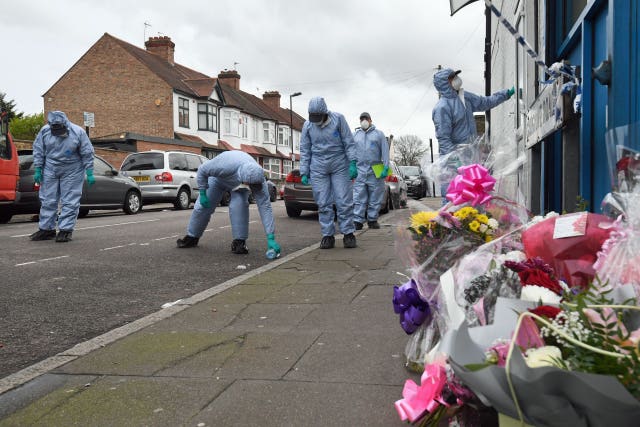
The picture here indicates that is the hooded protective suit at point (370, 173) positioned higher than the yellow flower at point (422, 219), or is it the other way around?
the hooded protective suit at point (370, 173)

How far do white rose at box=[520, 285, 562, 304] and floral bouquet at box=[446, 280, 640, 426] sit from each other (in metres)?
0.15

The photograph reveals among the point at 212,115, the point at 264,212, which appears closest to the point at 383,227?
the point at 264,212

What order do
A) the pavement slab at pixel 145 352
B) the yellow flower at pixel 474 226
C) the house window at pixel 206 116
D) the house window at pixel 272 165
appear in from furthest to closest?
the house window at pixel 272 165 → the house window at pixel 206 116 → the pavement slab at pixel 145 352 → the yellow flower at pixel 474 226

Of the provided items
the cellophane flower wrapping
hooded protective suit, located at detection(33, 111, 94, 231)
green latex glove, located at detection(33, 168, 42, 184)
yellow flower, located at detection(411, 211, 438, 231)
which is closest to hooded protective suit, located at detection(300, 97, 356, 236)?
hooded protective suit, located at detection(33, 111, 94, 231)

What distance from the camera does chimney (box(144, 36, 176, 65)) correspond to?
136 feet

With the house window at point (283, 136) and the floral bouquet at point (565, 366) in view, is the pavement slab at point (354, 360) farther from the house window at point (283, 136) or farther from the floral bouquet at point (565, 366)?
the house window at point (283, 136)

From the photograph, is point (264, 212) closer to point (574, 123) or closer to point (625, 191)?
point (574, 123)

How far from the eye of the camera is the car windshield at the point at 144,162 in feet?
59.8

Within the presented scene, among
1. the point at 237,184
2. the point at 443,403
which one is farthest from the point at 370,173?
the point at 443,403

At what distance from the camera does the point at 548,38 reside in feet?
19.8

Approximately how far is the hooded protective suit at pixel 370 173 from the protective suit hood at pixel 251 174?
389 centimetres

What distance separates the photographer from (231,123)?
44625mm

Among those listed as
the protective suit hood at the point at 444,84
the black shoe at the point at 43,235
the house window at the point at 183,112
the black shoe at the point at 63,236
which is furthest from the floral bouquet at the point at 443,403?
the house window at the point at 183,112

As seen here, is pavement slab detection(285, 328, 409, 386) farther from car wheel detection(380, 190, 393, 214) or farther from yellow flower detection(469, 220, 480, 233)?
car wheel detection(380, 190, 393, 214)
